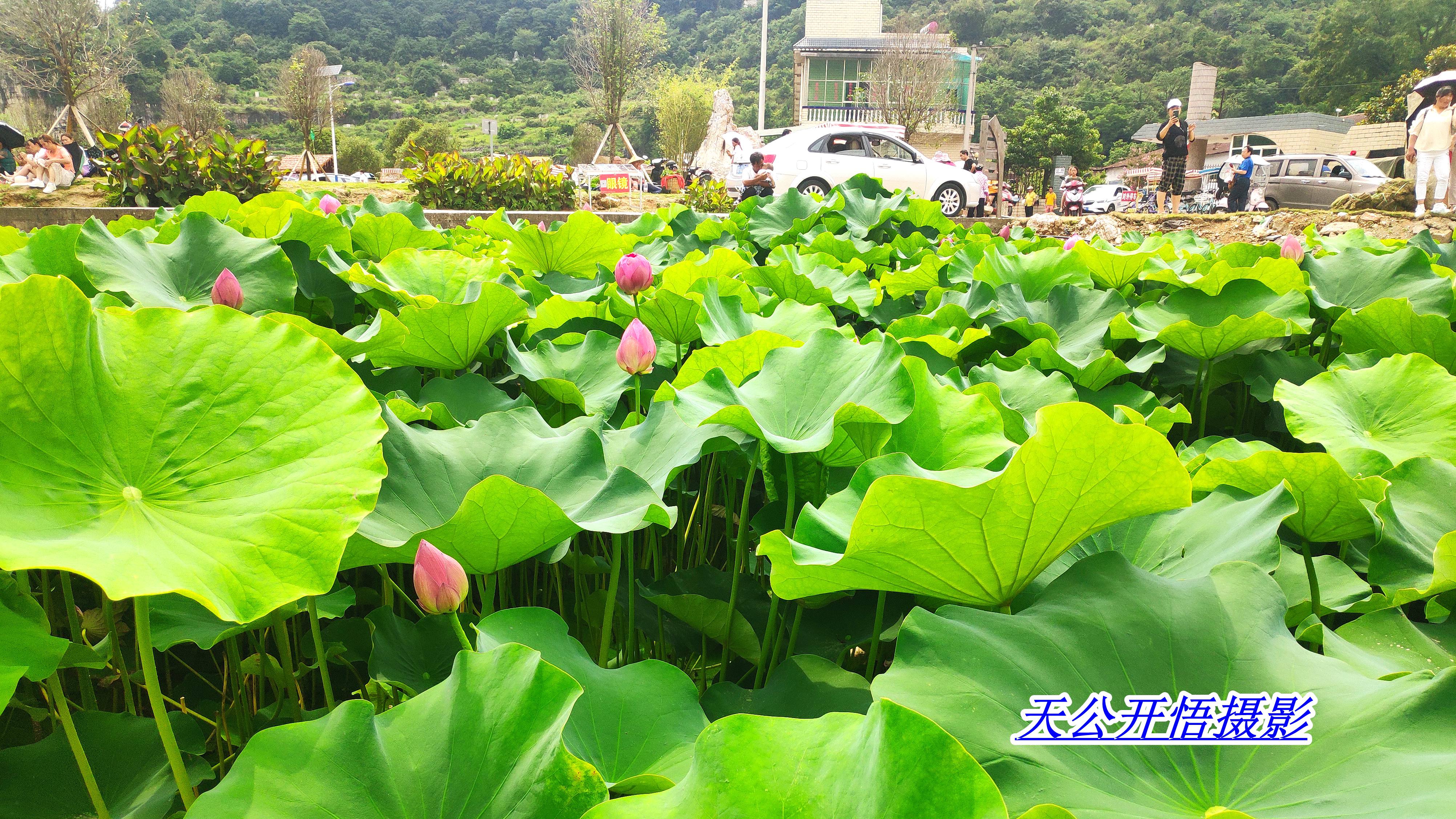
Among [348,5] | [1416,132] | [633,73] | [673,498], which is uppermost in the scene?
[348,5]

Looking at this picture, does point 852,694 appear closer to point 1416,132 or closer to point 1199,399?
point 1199,399

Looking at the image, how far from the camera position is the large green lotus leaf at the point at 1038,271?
1.80 metres

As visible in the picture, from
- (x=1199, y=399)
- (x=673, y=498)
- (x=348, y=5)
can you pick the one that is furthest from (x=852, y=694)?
(x=348, y=5)

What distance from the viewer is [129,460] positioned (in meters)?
0.54

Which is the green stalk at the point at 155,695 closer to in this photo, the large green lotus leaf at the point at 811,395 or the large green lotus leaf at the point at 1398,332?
the large green lotus leaf at the point at 811,395

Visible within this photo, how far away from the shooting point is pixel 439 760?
484mm

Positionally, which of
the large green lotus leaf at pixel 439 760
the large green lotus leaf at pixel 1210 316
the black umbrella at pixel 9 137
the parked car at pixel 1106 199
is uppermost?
the black umbrella at pixel 9 137

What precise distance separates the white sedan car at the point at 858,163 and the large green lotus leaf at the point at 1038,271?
9352 millimetres

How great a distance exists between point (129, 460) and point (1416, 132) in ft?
37.0

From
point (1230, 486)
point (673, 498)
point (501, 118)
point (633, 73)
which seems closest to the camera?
point (1230, 486)

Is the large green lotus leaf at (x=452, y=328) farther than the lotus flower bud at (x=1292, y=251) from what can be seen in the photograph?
No

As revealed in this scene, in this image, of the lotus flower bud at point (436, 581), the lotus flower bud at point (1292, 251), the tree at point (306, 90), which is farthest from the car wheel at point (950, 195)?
the tree at point (306, 90)

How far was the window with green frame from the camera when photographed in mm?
44000

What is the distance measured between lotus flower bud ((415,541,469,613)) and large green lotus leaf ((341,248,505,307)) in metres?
0.77
